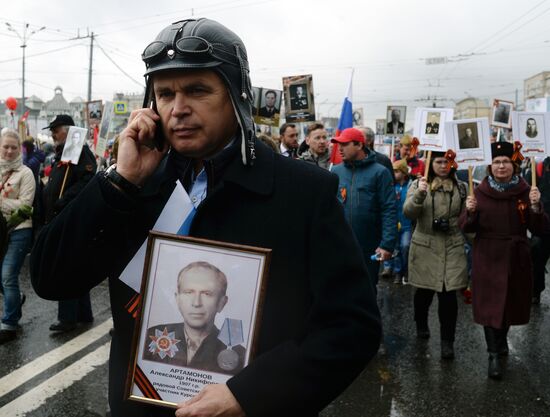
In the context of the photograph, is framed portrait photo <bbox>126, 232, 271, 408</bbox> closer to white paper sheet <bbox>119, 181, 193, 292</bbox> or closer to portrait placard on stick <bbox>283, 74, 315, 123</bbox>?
white paper sheet <bbox>119, 181, 193, 292</bbox>

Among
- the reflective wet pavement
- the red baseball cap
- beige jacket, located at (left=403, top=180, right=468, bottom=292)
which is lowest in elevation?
the reflective wet pavement

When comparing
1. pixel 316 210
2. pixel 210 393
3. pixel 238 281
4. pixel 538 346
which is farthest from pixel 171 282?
pixel 538 346

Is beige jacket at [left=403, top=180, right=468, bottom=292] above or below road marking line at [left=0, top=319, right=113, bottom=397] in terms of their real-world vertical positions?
above

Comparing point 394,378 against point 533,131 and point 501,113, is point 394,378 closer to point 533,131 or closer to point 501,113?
point 533,131

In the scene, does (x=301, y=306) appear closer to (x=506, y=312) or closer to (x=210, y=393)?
(x=210, y=393)

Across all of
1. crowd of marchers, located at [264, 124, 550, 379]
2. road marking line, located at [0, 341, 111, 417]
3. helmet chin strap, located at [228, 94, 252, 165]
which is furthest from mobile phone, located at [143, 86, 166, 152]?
crowd of marchers, located at [264, 124, 550, 379]

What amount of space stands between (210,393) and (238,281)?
0.27m

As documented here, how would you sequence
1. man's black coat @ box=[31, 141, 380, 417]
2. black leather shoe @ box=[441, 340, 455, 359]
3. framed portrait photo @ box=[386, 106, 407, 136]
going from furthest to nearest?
1. framed portrait photo @ box=[386, 106, 407, 136]
2. black leather shoe @ box=[441, 340, 455, 359]
3. man's black coat @ box=[31, 141, 380, 417]

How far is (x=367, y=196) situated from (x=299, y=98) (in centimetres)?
394

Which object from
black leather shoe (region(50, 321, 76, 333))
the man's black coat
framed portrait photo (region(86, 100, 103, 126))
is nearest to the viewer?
the man's black coat

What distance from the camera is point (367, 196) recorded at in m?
5.75

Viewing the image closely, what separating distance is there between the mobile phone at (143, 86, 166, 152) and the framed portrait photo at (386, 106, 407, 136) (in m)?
12.8

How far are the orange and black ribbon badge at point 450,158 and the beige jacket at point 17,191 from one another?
4.12 meters

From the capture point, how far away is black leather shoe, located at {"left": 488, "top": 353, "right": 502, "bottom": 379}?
16.1ft
